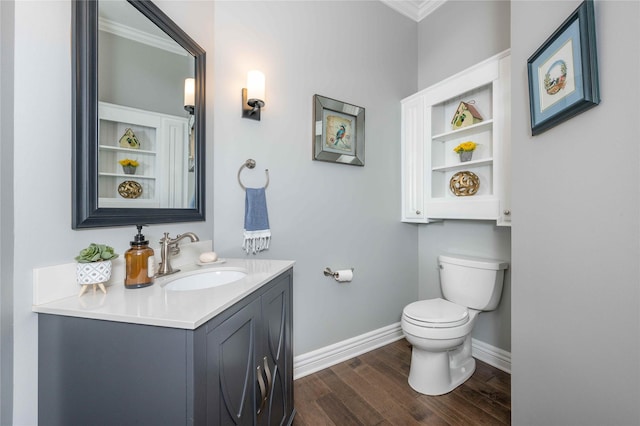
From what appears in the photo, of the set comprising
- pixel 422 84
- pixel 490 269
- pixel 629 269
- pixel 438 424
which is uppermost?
pixel 422 84

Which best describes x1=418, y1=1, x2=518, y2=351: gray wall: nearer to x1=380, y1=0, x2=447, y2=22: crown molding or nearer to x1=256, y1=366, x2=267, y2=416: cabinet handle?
x1=380, y1=0, x2=447, y2=22: crown molding

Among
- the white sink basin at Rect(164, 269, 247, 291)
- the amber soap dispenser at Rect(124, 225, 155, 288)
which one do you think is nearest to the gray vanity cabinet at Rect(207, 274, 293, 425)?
the white sink basin at Rect(164, 269, 247, 291)

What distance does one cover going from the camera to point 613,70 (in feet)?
2.50

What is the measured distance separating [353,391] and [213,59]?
6.85 ft

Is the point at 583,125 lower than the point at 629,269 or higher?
higher

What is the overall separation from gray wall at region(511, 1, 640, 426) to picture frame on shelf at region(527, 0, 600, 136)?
3 cm

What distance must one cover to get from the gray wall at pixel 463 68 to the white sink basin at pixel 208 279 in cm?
166

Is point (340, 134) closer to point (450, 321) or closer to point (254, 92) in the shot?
point (254, 92)

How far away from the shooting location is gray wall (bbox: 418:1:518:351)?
1.82m

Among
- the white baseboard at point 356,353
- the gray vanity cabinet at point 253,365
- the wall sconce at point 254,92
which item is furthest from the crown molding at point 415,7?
the white baseboard at point 356,353

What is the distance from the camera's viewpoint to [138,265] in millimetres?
954

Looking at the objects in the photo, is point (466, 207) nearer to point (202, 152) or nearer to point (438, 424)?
point (438, 424)

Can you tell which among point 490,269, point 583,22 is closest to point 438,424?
point 490,269

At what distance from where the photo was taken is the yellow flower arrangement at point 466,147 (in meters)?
1.88
